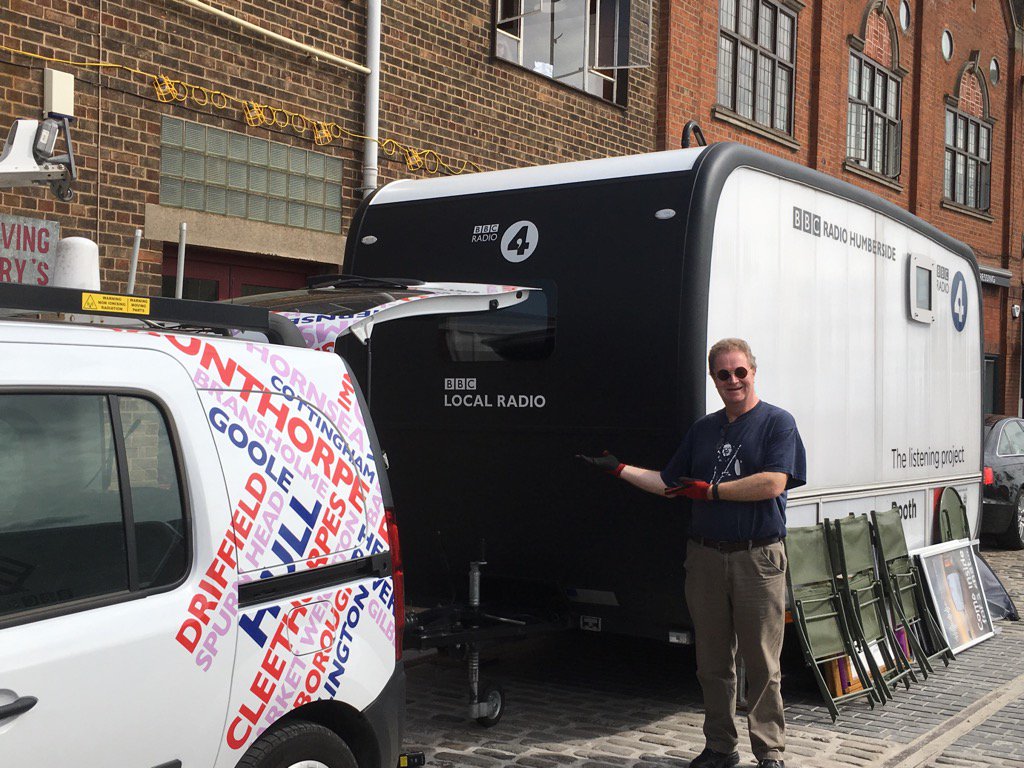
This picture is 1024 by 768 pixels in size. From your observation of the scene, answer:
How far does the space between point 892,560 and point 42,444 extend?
19.5 ft

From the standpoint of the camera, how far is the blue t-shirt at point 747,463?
5.48m

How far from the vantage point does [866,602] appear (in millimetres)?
7285

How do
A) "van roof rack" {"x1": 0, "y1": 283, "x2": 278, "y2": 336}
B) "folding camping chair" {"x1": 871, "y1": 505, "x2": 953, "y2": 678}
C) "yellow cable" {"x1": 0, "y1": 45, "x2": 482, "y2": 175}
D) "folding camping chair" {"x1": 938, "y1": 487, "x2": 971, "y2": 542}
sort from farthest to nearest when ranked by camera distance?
"yellow cable" {"x1": 0, "y1": 45, "x2": 482, "y2": 175}
"folding camping chair" {"x1": 938, "y1": 487, "x2": 971, "y2": 542}
"folding camping chair" {"x1": 871, "y1": 505, "x2": 953, "y2": 678}
"van roof rack" {"x1": 0, "y1": 283, "x2": 278, "y2": 336}

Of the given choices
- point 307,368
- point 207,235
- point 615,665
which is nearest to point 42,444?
point 307,368

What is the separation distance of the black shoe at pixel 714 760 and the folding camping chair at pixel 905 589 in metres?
2.46

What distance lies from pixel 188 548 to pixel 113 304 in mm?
687

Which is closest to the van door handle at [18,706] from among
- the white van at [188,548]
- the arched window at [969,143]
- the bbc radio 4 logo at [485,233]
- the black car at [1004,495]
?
the white van at [188,548]

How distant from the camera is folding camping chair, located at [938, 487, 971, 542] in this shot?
9188 mm

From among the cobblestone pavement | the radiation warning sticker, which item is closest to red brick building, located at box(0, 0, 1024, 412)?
the cobblestone pavement

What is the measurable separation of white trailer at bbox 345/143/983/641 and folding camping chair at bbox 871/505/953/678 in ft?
0.75

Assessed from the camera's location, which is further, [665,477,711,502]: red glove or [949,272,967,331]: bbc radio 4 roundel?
[949,272,967,331]: bbc radio 4 roundel

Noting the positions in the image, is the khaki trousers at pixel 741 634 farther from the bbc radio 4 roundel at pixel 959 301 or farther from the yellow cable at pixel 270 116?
the yellow cable at pixel 270 116

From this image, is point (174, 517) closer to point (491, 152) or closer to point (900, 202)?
point (491, 152)

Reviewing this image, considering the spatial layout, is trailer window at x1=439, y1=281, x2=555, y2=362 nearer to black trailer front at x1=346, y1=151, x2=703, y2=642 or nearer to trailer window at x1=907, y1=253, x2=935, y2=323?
black trailer front at x1=346, y1=151, x2=703, y2=642
